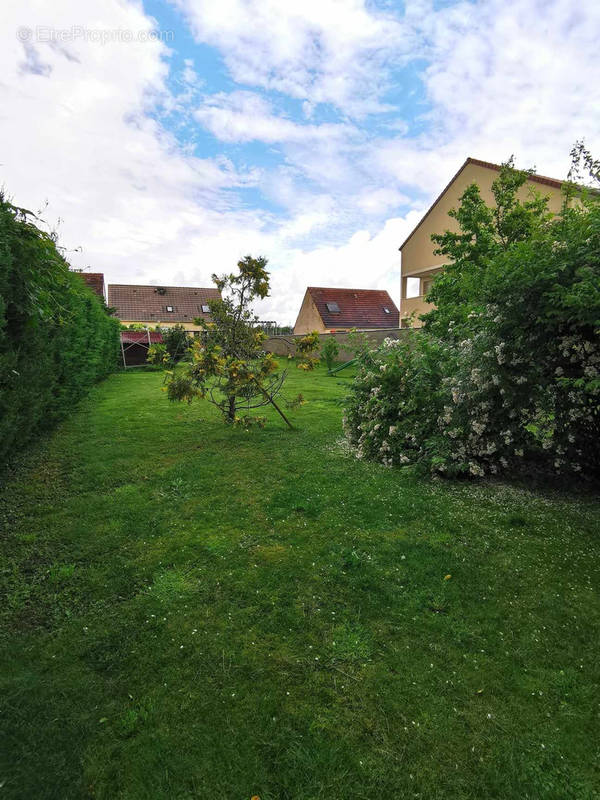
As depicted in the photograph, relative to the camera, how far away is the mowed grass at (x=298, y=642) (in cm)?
158

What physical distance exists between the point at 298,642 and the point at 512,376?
127 inches

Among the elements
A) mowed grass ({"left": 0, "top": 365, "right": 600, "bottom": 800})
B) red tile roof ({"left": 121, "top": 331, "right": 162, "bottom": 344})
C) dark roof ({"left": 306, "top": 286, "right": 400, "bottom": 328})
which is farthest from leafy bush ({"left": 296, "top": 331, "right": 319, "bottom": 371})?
dark roof ({"left": 306, "top": 286, "right": 400, "bottom": 328})

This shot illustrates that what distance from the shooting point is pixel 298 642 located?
7.34ft

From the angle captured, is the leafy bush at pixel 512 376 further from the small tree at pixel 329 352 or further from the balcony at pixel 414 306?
the balcony at pixel 414 306

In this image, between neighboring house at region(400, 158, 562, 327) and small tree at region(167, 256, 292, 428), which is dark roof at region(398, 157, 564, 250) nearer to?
neighboring house at region(400, 158, 562, 327)

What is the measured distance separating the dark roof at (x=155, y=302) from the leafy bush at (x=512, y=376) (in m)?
30.9

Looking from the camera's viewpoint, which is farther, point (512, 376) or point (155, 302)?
point (155, 302)

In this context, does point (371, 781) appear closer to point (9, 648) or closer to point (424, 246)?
point (9, 648)

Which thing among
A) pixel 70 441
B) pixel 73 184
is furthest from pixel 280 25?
pixel 70 441

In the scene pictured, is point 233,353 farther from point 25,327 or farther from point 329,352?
point 329,352

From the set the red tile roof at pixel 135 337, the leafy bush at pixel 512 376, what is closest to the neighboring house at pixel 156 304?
the red tile roof at pixel 135 337

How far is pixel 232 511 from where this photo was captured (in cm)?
387

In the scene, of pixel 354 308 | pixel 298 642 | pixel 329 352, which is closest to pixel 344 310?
pixel 354 308

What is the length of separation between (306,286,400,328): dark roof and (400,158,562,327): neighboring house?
791 centimetres
